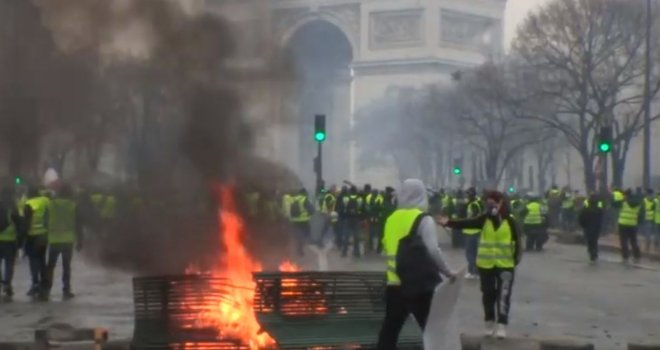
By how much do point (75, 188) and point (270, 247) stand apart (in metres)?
2.40

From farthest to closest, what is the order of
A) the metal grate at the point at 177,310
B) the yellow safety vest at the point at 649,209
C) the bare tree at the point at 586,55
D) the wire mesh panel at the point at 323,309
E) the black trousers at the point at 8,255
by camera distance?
the bare tree at the point at 586,55 → the yellow safety vest at the point at 649,209 → the black trousers at the point at 8,255 → the wire mesh panel at the point at 323,309 → the metal grate at the point at 177,310

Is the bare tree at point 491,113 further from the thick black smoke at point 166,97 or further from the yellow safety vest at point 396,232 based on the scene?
the yellow safety vest at point 396,232

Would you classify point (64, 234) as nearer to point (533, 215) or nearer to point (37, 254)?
point (37, 254)

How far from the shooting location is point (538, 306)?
63.8 feet

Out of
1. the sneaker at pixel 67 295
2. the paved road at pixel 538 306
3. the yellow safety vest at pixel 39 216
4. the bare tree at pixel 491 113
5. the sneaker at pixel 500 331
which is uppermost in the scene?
the bare tree at pixel 491 113

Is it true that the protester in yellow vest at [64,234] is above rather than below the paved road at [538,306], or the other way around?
above

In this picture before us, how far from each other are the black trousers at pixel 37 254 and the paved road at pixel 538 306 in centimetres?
30

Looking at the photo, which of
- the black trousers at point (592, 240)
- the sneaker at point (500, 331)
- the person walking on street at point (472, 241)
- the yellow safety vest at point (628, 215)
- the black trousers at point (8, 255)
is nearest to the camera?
the sneaker at point (500, 331)

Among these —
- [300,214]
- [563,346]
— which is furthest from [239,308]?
[300,214]

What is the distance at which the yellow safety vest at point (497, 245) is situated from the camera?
566 inches

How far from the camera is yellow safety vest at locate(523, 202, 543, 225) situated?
34.0m

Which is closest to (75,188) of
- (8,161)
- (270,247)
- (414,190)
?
(8,161)

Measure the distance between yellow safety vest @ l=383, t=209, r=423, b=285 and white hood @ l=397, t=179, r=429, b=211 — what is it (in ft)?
0.13

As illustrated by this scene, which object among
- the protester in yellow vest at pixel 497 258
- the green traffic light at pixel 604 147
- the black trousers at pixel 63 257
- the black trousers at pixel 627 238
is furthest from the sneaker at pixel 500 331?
the green traffic light at pixel 604 147
